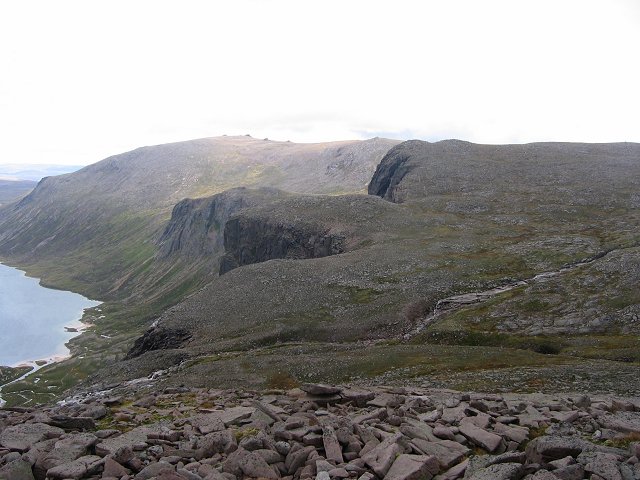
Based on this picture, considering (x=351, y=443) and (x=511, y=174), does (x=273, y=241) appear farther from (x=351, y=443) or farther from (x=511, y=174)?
(x=351, y=443)

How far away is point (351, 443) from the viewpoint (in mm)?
19312

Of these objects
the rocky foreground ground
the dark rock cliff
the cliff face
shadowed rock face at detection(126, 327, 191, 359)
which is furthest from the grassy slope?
the dark rock cliff

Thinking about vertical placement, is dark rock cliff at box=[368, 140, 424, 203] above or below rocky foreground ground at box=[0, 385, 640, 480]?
above

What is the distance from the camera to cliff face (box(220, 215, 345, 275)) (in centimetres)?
11188

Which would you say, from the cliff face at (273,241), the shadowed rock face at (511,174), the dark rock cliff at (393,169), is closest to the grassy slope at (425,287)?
the shadowed rock face at (511,174)

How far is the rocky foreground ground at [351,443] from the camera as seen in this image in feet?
55.5

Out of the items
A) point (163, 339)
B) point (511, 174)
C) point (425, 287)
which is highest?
point (511, 174)

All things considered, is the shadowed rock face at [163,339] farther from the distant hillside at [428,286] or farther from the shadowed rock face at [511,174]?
the shadowed rock face at [511,174]

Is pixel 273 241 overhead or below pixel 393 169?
below

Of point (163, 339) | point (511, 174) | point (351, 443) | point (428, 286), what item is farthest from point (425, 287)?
point (511, 174)

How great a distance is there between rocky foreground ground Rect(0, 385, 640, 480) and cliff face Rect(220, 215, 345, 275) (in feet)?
261

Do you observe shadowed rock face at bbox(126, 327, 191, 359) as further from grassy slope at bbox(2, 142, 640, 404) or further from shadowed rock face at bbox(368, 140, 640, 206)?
shadowed rock face at bbox(368, 140, 640, 206)

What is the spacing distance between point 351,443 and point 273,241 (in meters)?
110

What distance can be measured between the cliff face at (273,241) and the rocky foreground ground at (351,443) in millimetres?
79612
